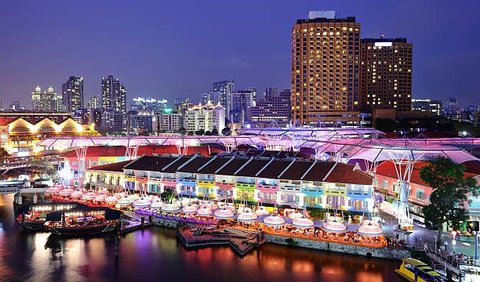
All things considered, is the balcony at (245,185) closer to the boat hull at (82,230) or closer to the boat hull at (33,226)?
the boat hull at (82,230)

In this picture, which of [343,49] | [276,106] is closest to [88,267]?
[343,49]

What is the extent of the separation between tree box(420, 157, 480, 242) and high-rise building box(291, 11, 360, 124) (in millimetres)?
72891

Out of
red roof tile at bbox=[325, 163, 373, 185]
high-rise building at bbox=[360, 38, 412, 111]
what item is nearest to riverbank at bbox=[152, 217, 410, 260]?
red roof tile at bbox=[325, 163, 373, 185]

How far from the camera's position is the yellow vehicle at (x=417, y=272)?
21375mm

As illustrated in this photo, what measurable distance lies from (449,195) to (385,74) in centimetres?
9784

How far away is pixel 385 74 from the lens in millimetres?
→ 116438

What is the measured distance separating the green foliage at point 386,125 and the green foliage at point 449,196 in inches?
2517

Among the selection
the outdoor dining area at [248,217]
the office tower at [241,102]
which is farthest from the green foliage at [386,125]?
the office tower at [241,102]

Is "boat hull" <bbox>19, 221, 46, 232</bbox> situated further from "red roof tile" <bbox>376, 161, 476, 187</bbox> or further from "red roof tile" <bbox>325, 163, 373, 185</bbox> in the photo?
"red roof tile" <bbox>376, 161, 476, 187</bbox>

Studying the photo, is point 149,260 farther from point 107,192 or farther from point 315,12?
point 315,12

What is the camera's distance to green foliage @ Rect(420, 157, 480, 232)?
24.3 meters

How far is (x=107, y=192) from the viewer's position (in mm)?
39781

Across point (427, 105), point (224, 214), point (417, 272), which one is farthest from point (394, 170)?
point (427, 105)

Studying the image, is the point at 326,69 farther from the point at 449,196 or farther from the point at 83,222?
the point at 449,196
